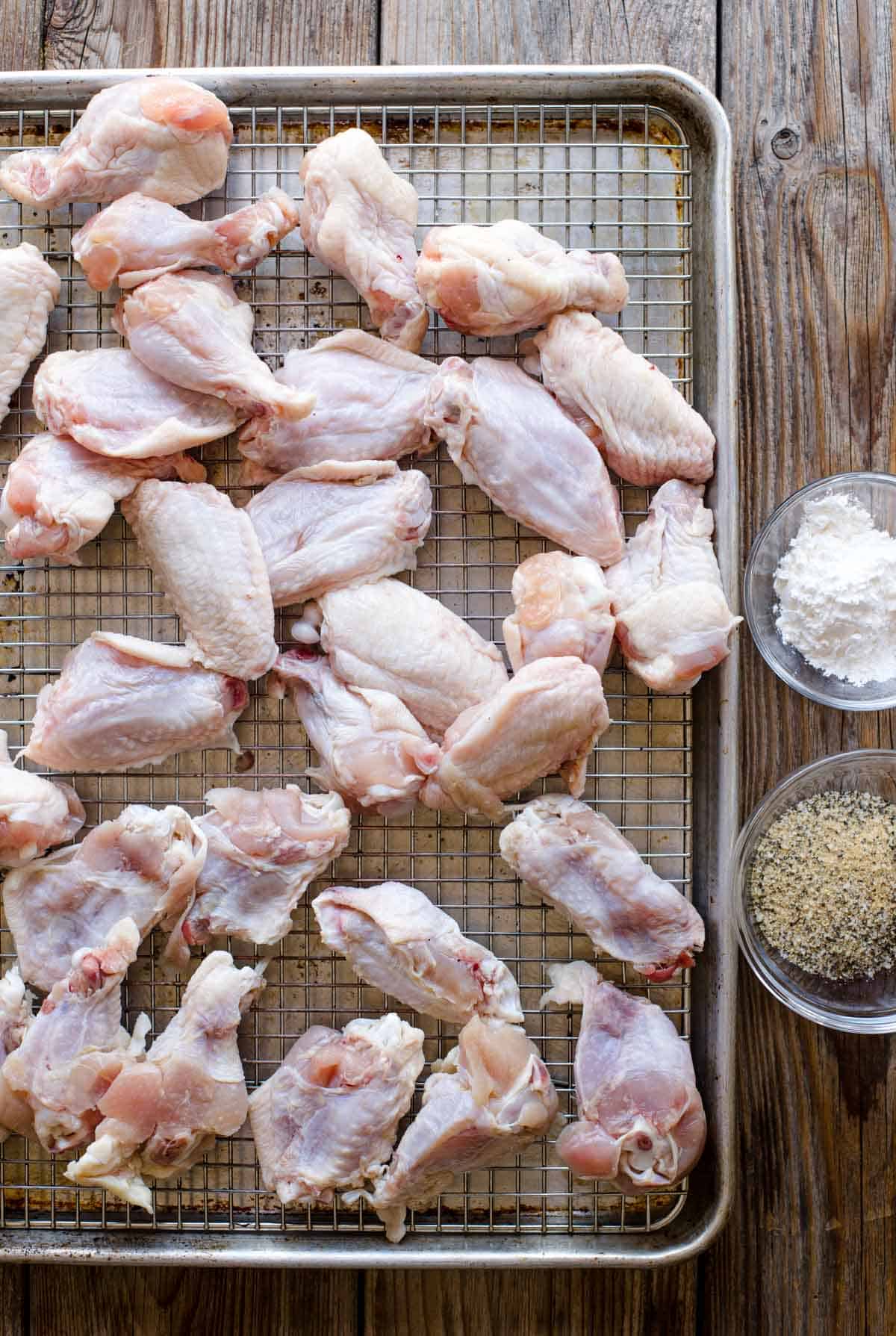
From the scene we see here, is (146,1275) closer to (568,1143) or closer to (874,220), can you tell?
(568,1143)

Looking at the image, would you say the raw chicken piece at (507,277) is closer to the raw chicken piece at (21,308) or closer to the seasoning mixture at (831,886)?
the raw chicken piece at (21,308)

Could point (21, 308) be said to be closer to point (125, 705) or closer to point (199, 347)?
point (199, 347)

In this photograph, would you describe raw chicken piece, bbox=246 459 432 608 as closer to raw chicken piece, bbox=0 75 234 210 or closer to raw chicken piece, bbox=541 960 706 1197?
raw chicken piece, bbox=0 75 234 210

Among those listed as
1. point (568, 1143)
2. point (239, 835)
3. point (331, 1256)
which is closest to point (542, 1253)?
point (568, 1143)

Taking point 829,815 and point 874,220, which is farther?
point 874,220

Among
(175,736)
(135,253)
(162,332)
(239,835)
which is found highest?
(135,253)

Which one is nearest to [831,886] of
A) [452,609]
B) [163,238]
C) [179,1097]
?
[452,609]

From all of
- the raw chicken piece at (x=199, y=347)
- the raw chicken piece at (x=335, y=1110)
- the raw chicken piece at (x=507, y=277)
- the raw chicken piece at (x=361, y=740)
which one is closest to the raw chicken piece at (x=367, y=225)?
the raw chicken piece at (x=507, y=277)
